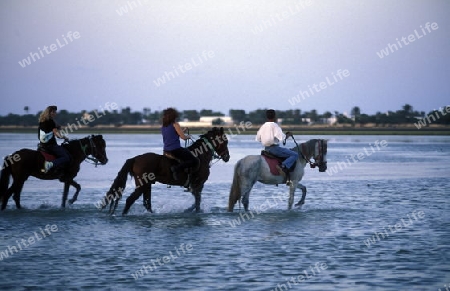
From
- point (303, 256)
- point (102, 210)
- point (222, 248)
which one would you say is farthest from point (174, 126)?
point (303, 256)

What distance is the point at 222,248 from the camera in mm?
12312

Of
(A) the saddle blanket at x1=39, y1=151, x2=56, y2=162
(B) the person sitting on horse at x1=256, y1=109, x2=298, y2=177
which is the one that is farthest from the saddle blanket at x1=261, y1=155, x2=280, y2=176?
(A) the saddle blanket at x1=39, y1=151, x2=56, y2=162

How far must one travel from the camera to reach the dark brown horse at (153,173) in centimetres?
1619

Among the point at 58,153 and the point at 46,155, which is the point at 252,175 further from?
the point at 46,155

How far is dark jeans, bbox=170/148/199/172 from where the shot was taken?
650 inches

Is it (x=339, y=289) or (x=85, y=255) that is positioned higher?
(x=85, y=255)

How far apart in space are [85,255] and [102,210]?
6106 millimetres

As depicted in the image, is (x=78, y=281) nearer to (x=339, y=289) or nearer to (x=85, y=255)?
(x=85, y=255)

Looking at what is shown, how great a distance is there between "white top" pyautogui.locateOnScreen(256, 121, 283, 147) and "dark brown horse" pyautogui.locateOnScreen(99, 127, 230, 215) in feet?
3.12

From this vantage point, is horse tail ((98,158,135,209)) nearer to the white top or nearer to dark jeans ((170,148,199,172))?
dark jeans ((170,148,199,172))

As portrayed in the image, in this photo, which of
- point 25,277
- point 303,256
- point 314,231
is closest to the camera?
point 25,277

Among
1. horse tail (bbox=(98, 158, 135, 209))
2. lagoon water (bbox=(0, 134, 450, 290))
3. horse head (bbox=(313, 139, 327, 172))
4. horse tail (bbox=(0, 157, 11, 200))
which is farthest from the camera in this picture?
horse head (bbox=(313, 139, 327, 172))

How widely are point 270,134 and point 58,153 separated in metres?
4.96

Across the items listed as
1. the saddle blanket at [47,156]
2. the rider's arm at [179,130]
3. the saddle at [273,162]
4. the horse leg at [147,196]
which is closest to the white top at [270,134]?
the saddle at [273,162]
